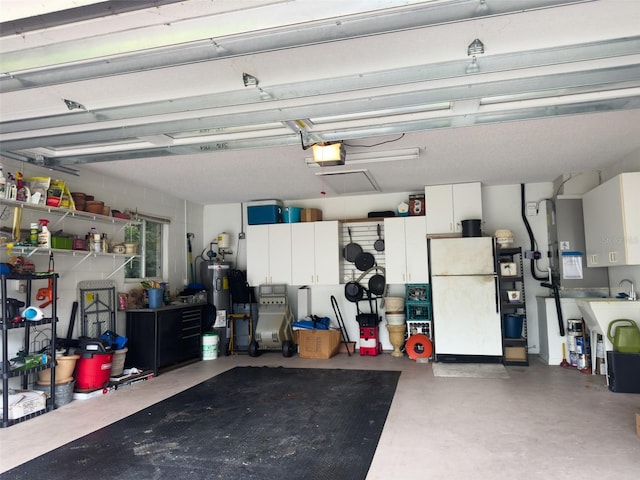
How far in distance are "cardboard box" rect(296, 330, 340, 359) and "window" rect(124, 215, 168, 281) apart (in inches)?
99.6

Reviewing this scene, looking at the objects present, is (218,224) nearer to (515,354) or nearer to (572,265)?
(515,354)

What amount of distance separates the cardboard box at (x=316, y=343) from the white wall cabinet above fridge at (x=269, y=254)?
0.99 meters

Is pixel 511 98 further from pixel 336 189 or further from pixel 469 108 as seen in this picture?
pixel 336 189

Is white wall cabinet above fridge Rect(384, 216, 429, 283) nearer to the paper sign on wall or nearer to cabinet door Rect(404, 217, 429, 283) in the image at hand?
cabinet door Rect(404, 217, 429, 283)

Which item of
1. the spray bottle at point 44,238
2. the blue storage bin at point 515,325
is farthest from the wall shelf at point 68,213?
the blue storage bin at point 515,325

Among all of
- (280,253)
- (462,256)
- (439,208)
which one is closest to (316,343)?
(280,253)

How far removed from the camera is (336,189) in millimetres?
7121

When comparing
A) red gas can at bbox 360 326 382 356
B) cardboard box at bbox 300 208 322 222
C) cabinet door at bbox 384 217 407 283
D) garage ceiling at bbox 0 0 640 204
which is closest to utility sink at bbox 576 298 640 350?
garage ceiling at bbox 0 0 640 204

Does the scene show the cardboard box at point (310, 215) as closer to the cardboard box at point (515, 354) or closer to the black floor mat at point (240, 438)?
the black floor mat at point (240, 438)

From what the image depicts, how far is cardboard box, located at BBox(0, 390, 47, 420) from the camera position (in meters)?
4.18

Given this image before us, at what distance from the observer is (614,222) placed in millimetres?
5137

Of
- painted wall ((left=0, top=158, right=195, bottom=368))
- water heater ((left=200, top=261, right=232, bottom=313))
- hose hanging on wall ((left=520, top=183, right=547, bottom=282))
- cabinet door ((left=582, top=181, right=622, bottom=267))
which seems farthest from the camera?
water heater ((left=200, top=261, right=232, bottom=313))

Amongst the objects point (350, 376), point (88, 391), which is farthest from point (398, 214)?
point (88, 391)

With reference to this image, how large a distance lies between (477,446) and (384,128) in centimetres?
272
